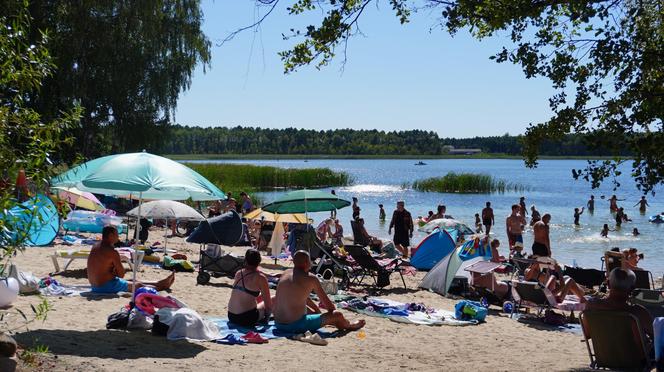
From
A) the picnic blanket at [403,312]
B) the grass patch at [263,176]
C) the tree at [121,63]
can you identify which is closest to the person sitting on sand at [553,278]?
the picnic blanket at [403,312]

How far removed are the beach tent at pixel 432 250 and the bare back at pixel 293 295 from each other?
6.92 metres

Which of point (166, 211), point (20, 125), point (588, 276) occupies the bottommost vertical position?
point (588, 276)

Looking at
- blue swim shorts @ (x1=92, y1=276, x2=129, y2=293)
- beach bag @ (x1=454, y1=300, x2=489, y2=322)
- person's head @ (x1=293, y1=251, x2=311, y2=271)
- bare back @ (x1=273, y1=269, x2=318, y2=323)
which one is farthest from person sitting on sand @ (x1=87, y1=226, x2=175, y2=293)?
beach bag @ (x1=454, y1=300, x2=489, y2=322)

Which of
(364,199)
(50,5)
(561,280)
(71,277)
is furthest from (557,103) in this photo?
(364,199)

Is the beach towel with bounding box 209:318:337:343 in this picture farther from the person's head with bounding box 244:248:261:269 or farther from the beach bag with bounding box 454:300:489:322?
the beach bag with bounding box 454:300:489:322

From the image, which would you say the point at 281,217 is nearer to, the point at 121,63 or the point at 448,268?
the point at 448,268

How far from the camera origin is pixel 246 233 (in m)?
17.2

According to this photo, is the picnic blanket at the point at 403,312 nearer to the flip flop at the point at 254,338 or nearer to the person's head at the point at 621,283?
the flip flop at the point at 254,338

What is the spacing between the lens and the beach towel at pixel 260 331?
752 centimetres

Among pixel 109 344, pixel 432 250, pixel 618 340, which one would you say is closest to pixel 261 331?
pixel 109 344

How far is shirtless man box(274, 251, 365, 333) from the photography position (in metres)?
7.65

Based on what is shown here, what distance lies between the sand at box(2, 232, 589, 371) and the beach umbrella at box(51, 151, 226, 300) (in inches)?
53.5

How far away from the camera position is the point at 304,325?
773 centimetres

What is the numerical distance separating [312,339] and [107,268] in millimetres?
2908
